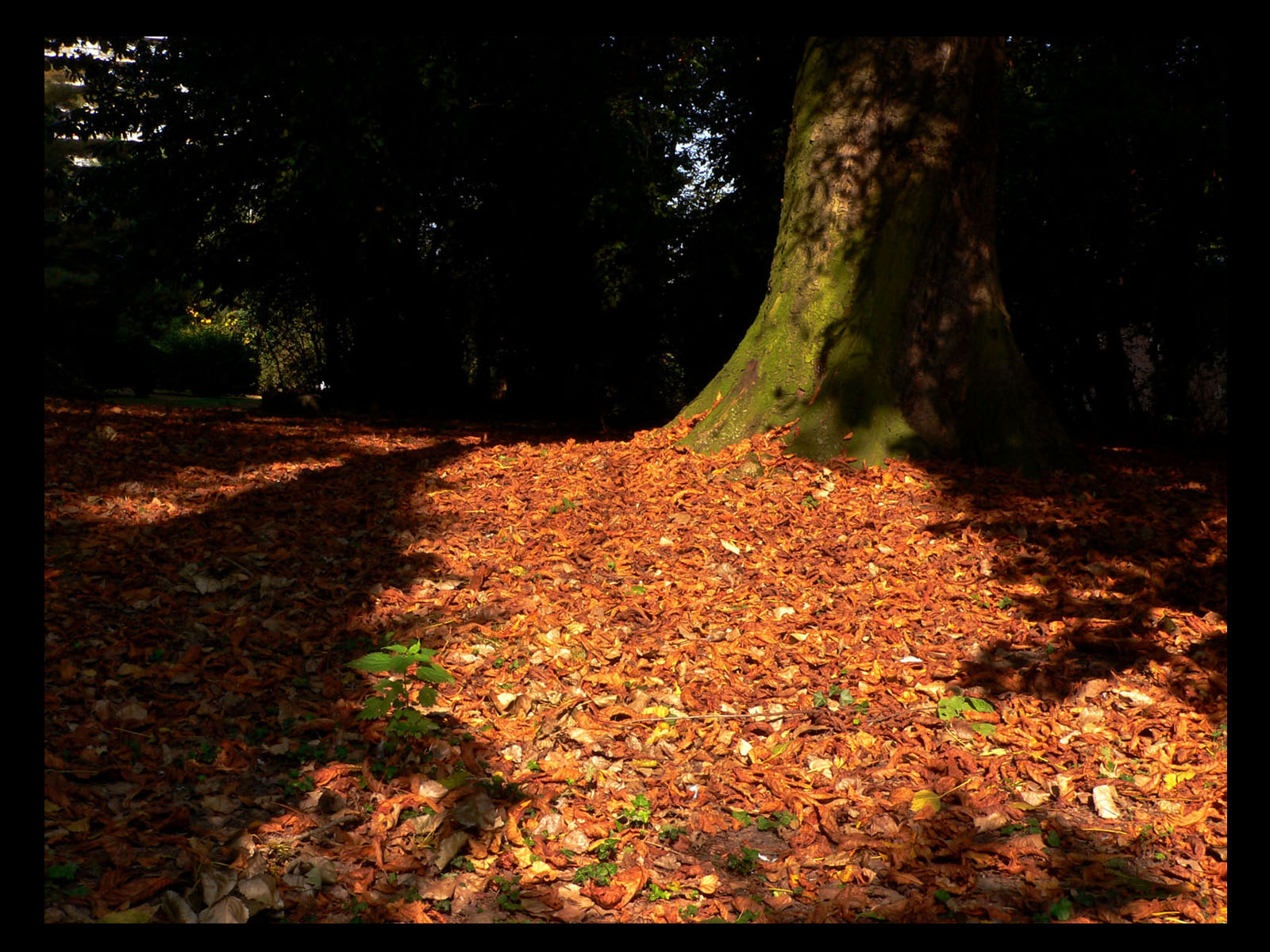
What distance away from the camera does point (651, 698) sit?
361 centimetres

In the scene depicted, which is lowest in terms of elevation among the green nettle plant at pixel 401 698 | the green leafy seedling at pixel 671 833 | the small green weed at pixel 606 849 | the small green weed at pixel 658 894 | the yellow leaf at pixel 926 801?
the small green weed at pixel 658 894

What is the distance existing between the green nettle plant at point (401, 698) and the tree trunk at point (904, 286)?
319cm

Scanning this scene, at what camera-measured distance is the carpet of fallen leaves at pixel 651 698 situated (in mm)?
2541

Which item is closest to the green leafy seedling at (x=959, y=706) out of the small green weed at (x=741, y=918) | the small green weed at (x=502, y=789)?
the small green weed at (x=741, y=918)

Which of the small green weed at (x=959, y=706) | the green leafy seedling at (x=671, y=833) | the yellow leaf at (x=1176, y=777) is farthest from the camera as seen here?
the small green weed at (x=959, y=706)

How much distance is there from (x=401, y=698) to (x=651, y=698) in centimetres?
99

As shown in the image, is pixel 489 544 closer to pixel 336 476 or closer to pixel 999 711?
pixel 336 476

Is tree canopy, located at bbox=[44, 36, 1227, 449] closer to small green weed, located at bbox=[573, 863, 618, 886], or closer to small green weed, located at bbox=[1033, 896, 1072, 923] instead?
small green weed, located at bbox=[573, 863, 618, 886]

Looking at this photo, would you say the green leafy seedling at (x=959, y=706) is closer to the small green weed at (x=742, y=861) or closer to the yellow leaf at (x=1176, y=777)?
the yellow leaf at (x=1176, y=777)

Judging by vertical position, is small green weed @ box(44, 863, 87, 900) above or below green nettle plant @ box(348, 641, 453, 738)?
below

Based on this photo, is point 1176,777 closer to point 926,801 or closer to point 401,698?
point 926,801

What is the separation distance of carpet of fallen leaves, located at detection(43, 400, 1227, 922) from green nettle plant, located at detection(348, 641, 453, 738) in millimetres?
68

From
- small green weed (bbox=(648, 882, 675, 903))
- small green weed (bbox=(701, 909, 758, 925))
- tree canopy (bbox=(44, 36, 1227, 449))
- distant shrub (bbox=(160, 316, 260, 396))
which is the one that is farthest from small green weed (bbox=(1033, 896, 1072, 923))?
distant shrub (bbox=(160, 316, 260, 396))

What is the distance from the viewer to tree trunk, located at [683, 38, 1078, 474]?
5836 millimetres
